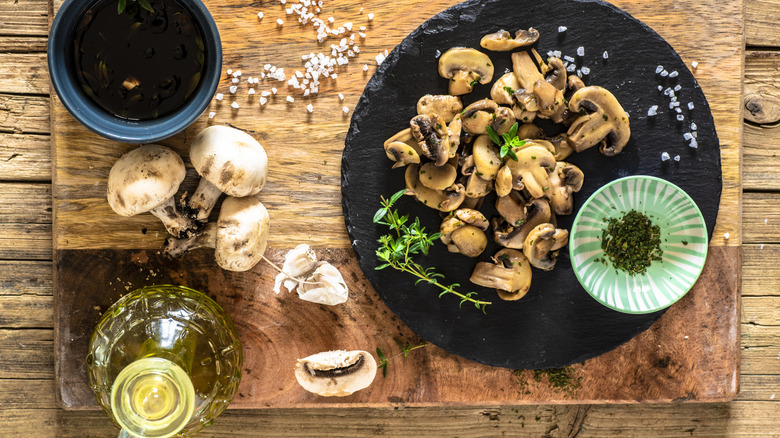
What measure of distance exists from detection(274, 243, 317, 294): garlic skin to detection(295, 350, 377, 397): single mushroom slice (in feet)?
0.80

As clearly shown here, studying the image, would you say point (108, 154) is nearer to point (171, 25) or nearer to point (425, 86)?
point (171, 25)

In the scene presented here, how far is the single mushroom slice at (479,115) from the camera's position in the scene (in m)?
1.72

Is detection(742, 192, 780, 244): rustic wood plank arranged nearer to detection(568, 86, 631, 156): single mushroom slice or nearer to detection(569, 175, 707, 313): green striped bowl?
detection(569, 175, 707, 313): green striped bowl

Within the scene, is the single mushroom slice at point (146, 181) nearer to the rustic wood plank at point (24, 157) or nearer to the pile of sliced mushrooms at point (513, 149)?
the rustic wood plank at point (24, 157)

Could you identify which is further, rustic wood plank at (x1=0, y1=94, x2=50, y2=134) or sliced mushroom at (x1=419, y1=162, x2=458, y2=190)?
rustic wood plank at (x1=0, y1=94, x2=50, y2=134)

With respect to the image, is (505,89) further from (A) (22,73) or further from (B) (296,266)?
(A) (22,73)

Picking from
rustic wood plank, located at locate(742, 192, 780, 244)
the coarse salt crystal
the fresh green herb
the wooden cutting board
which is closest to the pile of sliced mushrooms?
the coarse salt crystal

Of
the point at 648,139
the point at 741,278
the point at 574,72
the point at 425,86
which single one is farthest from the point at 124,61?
the point at 741,278

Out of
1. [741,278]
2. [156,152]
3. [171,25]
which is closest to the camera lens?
[171,25]

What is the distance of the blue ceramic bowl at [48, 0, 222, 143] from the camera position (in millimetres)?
1533

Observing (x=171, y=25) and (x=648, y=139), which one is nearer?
(x=171, y=25)

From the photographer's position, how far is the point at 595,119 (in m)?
1.74

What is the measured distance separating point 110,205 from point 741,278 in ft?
6.78

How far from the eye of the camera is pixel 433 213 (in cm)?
184
